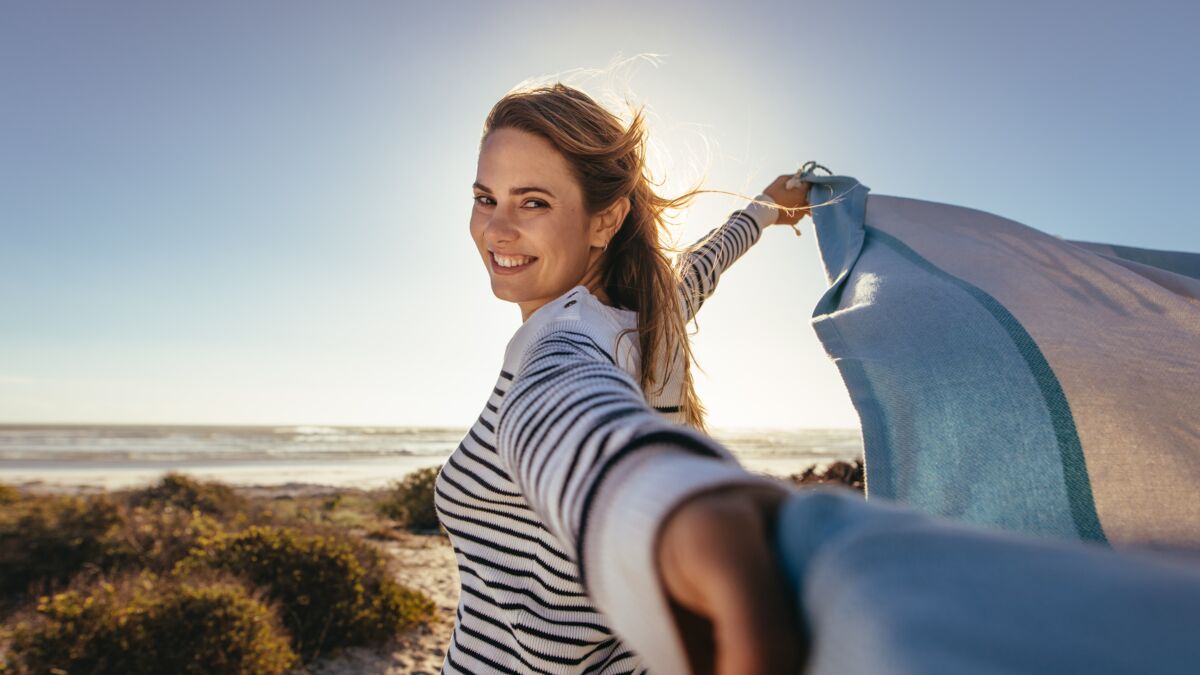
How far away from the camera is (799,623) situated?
0.36 m

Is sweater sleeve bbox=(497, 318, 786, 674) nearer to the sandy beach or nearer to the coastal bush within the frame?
the coastal bush

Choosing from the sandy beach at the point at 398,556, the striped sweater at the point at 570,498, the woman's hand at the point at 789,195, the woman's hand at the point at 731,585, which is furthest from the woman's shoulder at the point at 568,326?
the sandy beach at the point at 398,556

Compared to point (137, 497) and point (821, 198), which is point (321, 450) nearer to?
point (137, 497)

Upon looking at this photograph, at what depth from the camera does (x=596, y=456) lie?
529 millimetres

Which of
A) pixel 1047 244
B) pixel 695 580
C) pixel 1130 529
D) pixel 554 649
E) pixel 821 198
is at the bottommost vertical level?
pixel 554 649

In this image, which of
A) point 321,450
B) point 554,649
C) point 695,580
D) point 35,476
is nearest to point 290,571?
point 554,649

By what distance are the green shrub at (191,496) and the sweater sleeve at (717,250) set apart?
10737 mm

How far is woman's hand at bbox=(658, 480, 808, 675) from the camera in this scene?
0.35 meters

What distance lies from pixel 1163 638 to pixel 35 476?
26801mm

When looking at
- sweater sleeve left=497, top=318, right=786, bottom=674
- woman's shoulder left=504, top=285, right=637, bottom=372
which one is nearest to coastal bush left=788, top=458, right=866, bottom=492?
woman's shoulder left=504, top=285, right=637, bottom=372

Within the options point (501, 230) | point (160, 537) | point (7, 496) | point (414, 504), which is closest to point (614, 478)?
point (501, 230)

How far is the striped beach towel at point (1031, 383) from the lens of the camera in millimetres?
1022

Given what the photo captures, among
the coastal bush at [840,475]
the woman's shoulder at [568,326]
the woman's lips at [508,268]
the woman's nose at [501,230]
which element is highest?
the woman's nose at [501,230]

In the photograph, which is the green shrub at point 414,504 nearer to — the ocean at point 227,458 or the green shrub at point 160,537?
the green shrub at point 160,537
